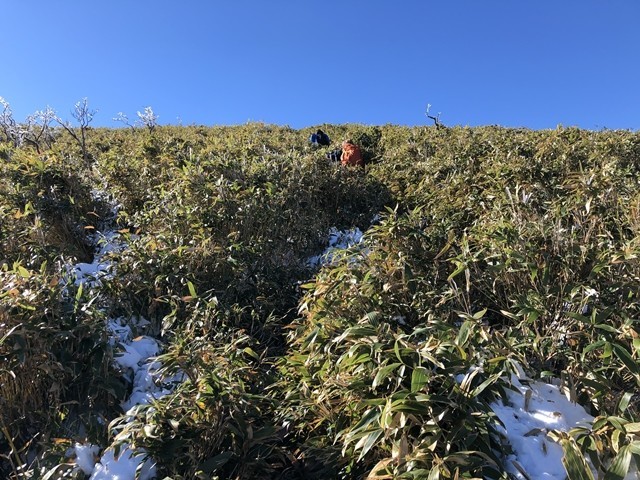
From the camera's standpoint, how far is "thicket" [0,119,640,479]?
2.01m

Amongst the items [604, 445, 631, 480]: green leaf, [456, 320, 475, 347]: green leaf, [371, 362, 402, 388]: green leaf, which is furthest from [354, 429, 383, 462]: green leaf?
[604, 445, 631, 480]: green leaf

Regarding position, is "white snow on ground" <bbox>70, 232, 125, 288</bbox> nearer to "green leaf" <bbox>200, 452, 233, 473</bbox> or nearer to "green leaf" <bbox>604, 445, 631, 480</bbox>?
"green leaf" <bbox>200, 452, 233, 473</bbox>

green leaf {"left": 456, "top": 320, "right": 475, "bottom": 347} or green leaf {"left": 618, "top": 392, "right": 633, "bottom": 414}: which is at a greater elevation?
green leaf {"left": 456, "top": 320, "right": 475, "bottom": 347}

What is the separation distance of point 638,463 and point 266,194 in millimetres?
3914

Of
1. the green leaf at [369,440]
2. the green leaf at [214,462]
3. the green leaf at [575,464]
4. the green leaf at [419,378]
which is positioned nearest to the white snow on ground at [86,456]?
the green leaf at [214,462]

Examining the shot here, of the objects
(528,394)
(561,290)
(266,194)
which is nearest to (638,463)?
(528,394)

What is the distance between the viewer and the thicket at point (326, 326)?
79.1 inches

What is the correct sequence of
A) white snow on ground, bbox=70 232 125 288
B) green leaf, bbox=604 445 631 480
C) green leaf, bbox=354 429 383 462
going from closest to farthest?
green leaf, bbox=604 445 631 480, green leaf, bbox=354 429 383 462, white snow on ground, bbox=70 232 125 288

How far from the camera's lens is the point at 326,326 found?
8.82ft

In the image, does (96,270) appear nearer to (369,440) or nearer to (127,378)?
(127,378)

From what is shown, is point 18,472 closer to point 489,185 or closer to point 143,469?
point 143,469

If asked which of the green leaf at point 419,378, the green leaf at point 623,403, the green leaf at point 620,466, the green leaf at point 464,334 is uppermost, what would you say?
the green leaf at point 464,334

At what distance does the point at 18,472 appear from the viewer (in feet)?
7.30

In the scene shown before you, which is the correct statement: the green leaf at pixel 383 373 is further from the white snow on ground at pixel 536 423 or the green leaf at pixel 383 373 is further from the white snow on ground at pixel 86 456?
the white snow on ground at pixel 86 456
